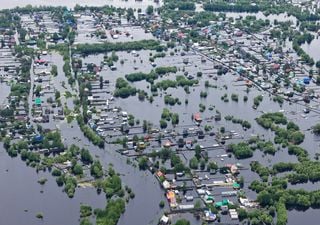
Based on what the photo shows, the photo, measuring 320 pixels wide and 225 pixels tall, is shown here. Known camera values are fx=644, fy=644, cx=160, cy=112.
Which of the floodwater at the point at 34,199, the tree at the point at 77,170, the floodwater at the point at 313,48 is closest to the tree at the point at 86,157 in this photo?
the tree at the point at 77,170

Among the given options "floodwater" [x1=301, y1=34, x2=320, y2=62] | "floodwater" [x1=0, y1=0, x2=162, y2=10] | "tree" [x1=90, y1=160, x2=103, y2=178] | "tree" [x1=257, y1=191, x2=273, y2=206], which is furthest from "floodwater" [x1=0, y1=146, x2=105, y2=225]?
"floodwater" [x1=0, y1=0, x2=162, y2=10]

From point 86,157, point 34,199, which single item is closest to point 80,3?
point 86,157

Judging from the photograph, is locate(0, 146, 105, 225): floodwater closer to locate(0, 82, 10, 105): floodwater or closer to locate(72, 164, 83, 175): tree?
locate(72, 164, 83, 175): tree

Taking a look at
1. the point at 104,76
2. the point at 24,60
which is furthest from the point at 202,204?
the point at 24,60

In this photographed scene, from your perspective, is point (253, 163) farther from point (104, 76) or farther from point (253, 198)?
point (104, 76)

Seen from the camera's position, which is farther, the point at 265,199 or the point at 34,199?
the point at 34,199

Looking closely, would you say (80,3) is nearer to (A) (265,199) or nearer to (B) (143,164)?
(B) (143,164)

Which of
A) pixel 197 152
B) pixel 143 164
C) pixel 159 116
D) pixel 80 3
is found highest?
pixel 80 3

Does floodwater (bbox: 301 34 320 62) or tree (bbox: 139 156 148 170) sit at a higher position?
floodwater (bbox: 301 34 320 62)
